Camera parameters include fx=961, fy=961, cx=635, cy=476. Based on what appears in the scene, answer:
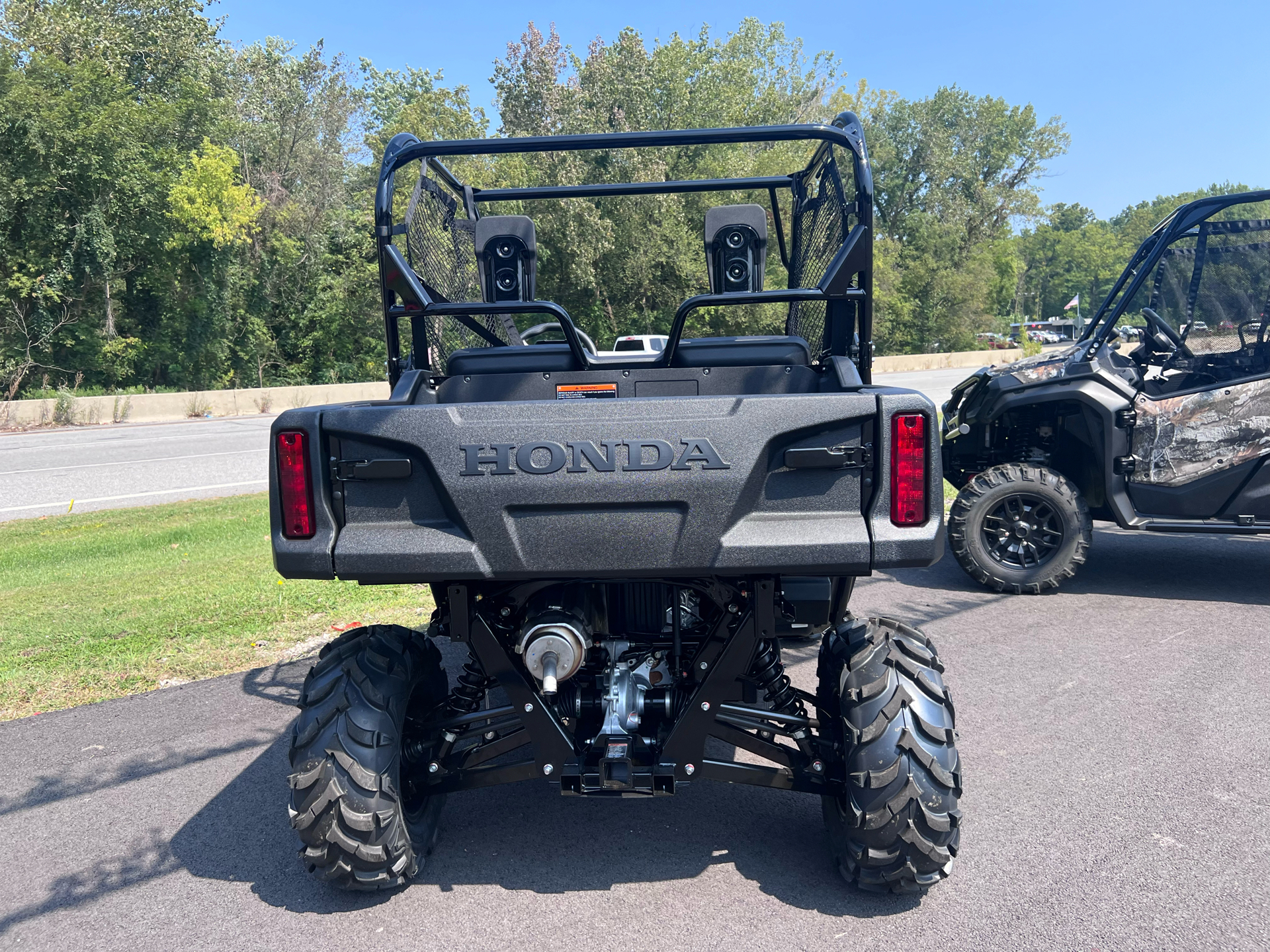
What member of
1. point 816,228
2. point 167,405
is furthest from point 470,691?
point 167,405

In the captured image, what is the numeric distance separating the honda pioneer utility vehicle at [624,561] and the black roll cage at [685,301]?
0.01 meters

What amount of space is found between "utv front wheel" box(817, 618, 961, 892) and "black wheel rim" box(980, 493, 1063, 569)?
12.4 ft

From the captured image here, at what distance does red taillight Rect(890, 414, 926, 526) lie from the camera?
2.71 m

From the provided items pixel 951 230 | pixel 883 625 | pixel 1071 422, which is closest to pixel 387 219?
pixel 883 625

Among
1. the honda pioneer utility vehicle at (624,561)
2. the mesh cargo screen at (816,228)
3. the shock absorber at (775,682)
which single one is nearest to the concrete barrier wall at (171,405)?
the mesh cargo screen at (816,228)

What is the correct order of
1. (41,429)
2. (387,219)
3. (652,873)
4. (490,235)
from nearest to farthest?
(652,873) < (387,219) < (490,235) < (41,429)

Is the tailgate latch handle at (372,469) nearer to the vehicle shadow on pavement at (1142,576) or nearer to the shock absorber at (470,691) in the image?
the shock absorber at (470,691)

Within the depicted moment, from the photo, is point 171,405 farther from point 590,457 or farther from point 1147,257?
point 590,457

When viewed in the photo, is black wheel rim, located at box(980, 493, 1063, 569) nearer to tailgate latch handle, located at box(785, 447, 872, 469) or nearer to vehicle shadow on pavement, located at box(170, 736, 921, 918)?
vehicle shadow on pavement, located at box(170, 736, 921, 918)

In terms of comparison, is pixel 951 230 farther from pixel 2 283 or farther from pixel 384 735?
pixel 384 735

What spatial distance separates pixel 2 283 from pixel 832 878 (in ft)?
100

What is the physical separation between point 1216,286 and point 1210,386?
0.96 metres

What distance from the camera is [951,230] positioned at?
188ft

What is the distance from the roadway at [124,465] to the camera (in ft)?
37.7
